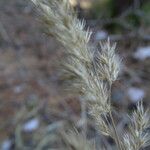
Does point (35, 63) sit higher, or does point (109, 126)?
point (109, 126)

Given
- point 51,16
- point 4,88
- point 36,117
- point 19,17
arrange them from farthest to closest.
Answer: point 19,17 < point 4,88 < point 36,117 < point 51,16

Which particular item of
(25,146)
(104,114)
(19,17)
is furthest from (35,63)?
(104,114)

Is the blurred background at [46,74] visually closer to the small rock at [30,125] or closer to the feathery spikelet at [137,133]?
the small rock at [30,125]

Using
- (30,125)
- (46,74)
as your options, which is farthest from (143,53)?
(30,125)

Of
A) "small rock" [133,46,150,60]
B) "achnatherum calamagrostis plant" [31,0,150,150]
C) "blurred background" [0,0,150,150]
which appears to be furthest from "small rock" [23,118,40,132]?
"achnatherum calamagrostis plant" [31,0,150,150]

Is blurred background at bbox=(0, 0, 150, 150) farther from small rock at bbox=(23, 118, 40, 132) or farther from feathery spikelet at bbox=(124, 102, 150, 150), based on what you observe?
feathery spikelet at bbox=(124, 102, 150, 150)

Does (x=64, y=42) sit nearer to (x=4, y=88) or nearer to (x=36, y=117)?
(x=36, y=117)
